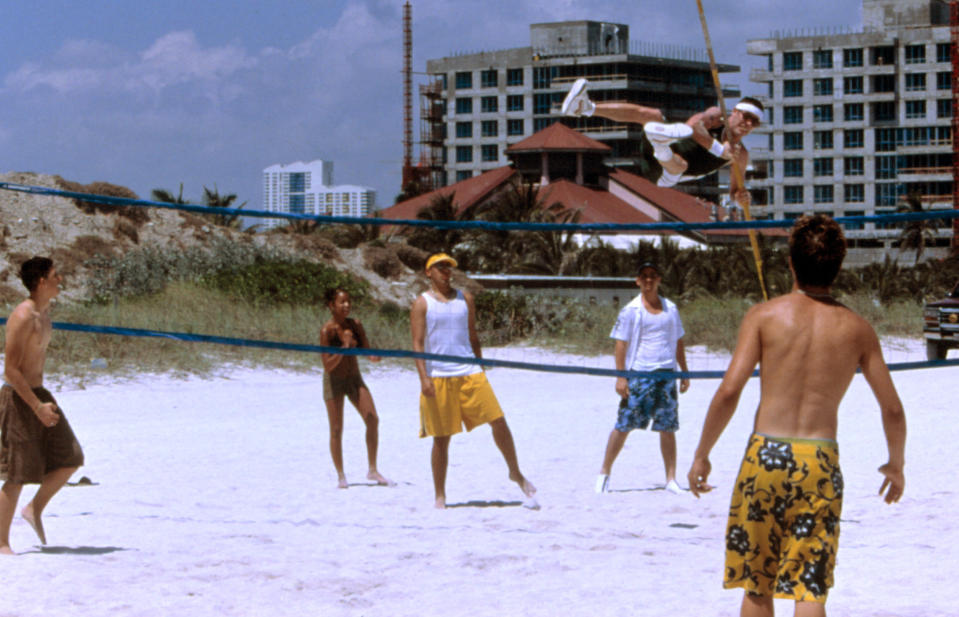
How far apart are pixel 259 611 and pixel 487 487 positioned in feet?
12.4

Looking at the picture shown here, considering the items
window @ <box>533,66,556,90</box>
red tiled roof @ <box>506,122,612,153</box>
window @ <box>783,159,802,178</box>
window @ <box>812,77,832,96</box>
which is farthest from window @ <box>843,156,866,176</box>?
red tiled roof @ <box>506,122,612,153</box>

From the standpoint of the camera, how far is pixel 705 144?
7.70 m

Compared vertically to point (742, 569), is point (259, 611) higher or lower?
lower

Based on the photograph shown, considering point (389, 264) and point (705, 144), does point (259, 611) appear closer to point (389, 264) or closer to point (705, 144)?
point (705, 144)

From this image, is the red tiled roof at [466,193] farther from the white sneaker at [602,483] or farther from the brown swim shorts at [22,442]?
the brown swim shorts at [22,442]

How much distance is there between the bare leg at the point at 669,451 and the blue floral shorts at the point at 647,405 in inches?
4.2

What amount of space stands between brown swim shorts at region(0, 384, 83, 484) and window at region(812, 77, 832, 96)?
93.0 meters

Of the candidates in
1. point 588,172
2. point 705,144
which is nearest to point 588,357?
point 705,144

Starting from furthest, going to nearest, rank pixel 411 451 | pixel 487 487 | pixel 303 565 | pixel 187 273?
1. pixel 187 273
2. pixel 411 451
3. pixel 487 487
4. pixel 303 565

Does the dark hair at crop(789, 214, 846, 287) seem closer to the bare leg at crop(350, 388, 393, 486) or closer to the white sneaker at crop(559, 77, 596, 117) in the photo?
the white sneaker at crop(559, 77, 596, 117)

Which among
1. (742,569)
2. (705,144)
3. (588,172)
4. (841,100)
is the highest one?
(841,100)

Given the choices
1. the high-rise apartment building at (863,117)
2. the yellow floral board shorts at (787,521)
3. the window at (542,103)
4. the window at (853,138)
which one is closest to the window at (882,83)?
the high-rise apartment building at (863,117)

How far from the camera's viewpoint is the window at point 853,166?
94000 mm

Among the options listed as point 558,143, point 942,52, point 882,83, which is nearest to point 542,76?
point 882,83
